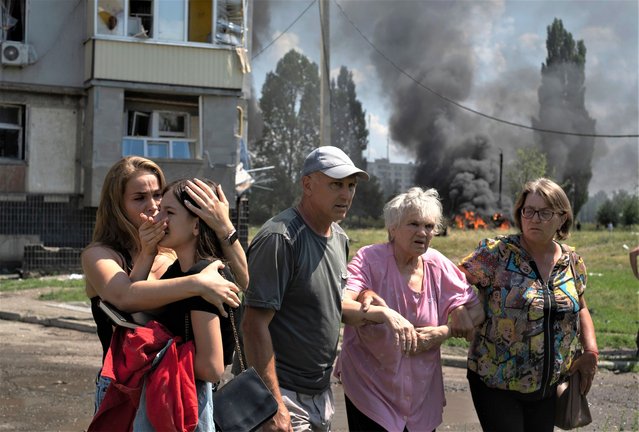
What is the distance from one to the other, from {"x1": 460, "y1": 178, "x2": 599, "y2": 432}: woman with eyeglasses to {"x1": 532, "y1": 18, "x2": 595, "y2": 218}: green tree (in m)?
84.7

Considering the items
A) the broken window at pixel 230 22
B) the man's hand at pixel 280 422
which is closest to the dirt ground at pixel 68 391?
the man's hand at pixel 280 422

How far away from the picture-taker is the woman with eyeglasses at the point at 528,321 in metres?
4.44

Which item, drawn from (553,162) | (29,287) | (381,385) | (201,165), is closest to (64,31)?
(201,165)

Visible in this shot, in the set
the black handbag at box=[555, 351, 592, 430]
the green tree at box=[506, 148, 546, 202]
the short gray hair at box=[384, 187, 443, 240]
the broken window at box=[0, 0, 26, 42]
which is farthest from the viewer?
the green tree at box=[506, 148, 546, 202]

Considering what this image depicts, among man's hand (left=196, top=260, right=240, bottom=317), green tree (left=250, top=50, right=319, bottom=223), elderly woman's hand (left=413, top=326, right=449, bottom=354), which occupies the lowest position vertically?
elderly woman's hand (left=413, top=326, right=449, bottom=354)

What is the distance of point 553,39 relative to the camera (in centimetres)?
8912

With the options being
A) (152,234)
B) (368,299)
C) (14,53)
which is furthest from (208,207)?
(14,53)

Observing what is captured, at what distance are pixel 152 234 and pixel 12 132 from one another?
19.5m

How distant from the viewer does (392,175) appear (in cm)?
9369

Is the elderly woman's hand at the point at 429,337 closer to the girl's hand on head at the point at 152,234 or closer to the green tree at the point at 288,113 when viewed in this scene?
the girl's hand on head at the point at 152,234

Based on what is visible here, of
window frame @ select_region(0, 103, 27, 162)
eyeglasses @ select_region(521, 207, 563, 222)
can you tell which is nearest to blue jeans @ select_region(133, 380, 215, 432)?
eyeglasses @ select_region(521, 207, 563, 222)

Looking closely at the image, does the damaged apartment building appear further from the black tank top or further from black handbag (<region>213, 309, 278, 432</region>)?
black handbag (<region>213, 309, 278, 432</region>)

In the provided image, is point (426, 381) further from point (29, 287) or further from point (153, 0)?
point (153, 0)

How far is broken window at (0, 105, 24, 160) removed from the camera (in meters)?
21.3
